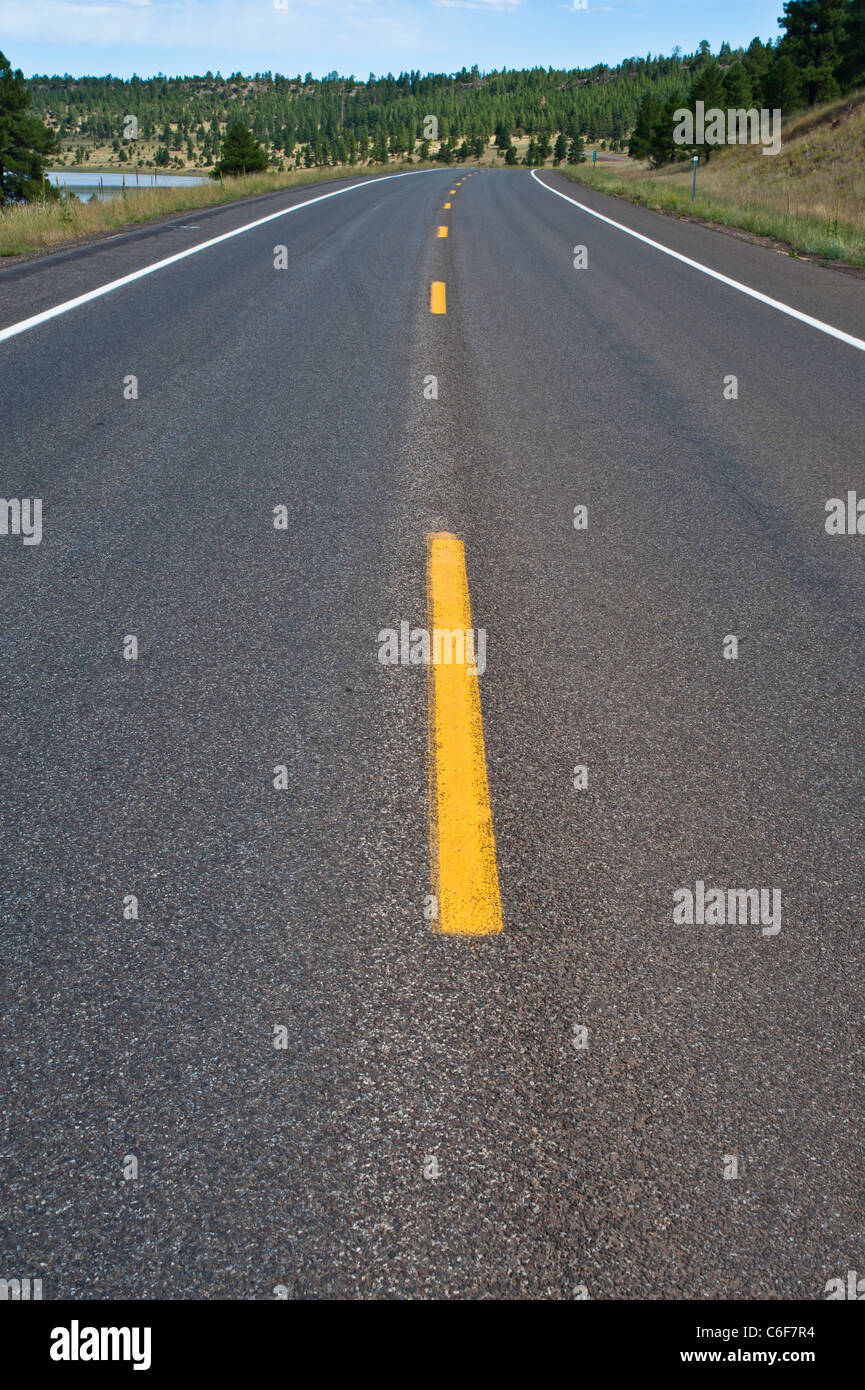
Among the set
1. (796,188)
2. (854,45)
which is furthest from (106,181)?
(796,188)

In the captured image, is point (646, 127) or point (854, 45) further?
point (646, 127)

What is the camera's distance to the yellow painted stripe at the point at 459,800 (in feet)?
7.50

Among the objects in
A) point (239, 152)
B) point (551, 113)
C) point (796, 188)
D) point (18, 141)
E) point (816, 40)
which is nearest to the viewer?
point (796, 188)

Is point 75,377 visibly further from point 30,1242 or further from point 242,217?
point 242,217

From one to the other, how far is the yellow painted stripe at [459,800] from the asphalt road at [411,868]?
56mm

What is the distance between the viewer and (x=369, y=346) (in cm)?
809

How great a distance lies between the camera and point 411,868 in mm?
2400

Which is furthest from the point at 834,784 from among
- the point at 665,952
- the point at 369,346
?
the point at 369,346

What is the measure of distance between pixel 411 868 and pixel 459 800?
33 cm

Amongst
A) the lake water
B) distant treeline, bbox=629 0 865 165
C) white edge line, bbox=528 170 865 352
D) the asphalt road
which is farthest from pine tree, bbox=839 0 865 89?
the asphalt road

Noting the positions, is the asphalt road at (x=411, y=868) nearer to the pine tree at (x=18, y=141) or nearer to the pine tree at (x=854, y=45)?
the pine tree at (x=854, y=45)

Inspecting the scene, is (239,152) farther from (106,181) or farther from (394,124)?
(394,124)
